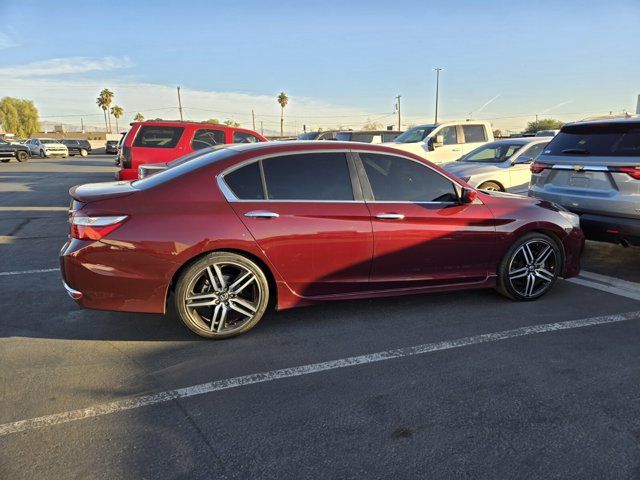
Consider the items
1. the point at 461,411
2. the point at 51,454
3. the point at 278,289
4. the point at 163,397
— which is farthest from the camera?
the point at 278,289

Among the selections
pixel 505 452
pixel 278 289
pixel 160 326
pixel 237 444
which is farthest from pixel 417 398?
pixel 160 326

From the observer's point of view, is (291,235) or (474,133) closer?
(291,235)

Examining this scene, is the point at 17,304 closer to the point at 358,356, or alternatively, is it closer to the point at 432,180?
the point at 358,356

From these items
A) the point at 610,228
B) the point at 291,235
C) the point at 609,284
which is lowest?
the point at 609,284

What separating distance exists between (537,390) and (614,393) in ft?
1.57

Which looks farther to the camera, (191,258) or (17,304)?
(17,304)

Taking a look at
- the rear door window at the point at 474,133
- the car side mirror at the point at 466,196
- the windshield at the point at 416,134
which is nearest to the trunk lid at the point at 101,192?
the car side mirror at the point at 466,196

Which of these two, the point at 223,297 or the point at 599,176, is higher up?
the point at 599,176

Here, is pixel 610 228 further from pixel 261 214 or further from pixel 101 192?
pixel 101 192

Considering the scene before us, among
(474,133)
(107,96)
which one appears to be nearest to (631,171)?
(474,133)

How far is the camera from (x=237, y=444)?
8.74 ft

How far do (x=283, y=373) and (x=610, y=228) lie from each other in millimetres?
4207

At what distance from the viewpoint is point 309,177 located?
4.27m

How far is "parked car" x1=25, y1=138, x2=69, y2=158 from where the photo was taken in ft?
133
